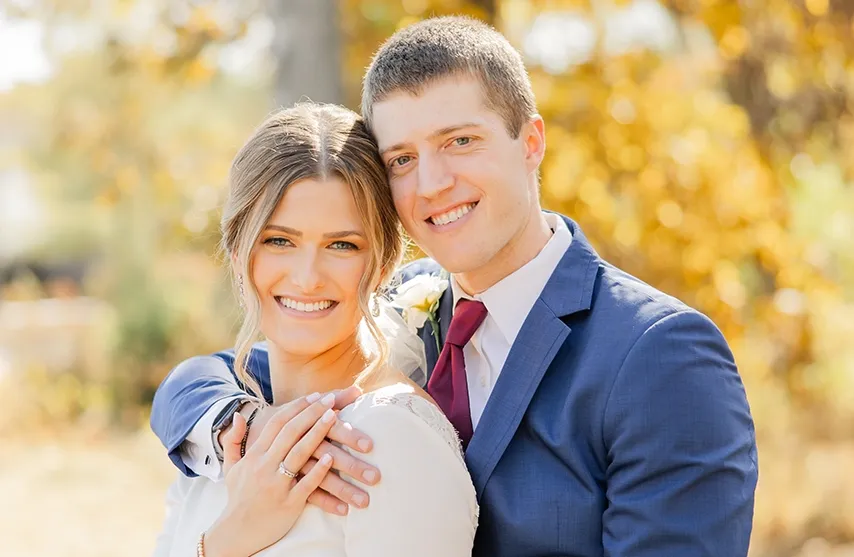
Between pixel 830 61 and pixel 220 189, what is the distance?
3667mm

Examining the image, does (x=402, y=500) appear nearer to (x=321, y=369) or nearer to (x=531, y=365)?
(x=531, y=365)

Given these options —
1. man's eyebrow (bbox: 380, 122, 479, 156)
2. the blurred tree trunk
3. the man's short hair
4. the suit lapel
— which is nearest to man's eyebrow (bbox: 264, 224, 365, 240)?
man's eyebrow (bbox: 380, 122, 479, 156)

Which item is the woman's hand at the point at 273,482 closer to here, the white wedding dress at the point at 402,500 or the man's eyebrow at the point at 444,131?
the white wedding dress at the point at 402,500

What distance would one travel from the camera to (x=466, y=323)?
2566 mm

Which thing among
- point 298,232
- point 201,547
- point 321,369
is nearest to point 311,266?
point 298,232

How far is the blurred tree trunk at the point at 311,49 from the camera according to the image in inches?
185

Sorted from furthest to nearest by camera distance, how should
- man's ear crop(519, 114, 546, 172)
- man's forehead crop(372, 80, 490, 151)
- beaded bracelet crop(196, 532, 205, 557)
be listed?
man's ear crop(519, 114, 546, 172), man's forehead crop(372, 80, 490, 151), beaded bracelet crop(196, 532, 205, 557)

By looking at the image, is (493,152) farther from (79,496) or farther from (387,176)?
(79,496)

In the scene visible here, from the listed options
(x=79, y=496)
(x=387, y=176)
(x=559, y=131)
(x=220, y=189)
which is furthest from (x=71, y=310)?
(x=387, y=176)

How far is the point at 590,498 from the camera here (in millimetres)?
2123

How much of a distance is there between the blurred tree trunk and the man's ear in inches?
83.6

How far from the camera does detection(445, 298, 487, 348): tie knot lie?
2.55m

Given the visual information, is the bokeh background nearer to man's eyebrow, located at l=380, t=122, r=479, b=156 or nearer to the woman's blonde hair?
the woman's blonde hair

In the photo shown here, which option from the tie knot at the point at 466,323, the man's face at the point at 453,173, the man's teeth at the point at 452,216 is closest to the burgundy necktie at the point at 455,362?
A: the tie knot at the point at 466,323
